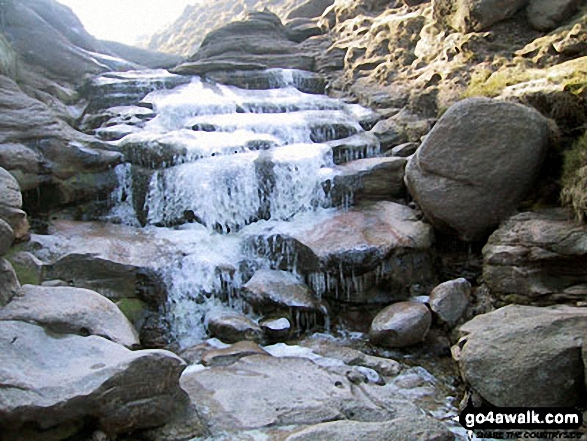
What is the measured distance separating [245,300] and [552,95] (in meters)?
5.97

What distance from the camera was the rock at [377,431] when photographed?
14.6ft

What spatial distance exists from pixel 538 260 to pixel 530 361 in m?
2.22

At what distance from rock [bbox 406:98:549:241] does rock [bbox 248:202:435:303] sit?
73 centimetres

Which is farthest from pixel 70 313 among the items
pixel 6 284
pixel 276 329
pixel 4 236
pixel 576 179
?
pixel 576 179

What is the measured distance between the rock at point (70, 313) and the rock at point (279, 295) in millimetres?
2386

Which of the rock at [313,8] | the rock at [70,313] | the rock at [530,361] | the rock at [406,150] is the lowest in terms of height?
the rock at [530,361]

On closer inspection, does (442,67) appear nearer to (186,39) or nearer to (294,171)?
(294,171)

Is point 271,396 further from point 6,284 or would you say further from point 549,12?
point 549,12

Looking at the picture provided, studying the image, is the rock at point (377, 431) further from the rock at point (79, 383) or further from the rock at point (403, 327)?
the rock at point (403, 327)

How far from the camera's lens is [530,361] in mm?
5062

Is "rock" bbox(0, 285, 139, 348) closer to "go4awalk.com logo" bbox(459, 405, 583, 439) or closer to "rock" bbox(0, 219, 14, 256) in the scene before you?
"rock" bbox(0, 219, 14, 256)

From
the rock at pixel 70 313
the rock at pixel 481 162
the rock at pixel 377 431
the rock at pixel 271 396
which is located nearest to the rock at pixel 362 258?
the rock at pixel 481 162

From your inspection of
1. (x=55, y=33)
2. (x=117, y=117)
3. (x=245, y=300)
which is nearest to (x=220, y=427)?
(x=245, y=300)

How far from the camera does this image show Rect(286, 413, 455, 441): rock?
4438 millimetres
